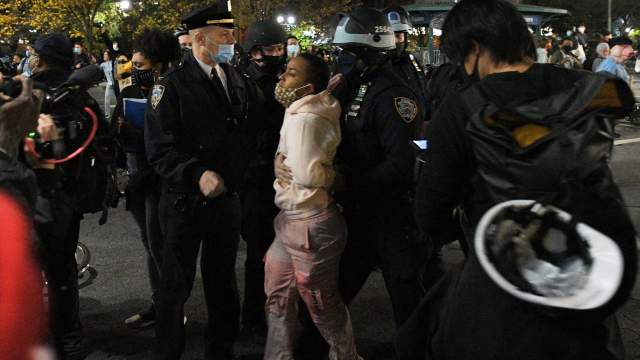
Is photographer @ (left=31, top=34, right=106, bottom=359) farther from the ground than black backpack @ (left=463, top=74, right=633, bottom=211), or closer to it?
closer to it

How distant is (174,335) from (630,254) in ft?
8.73

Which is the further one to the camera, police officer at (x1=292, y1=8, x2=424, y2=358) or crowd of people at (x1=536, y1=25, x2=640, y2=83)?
crowd of people at (x1=536, y1=25, x2=640, y2=83)

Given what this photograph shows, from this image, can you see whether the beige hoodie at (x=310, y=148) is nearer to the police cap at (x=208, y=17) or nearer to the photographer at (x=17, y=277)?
the police cap at (x=208, y=17)

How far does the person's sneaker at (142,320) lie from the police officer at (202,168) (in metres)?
0.90

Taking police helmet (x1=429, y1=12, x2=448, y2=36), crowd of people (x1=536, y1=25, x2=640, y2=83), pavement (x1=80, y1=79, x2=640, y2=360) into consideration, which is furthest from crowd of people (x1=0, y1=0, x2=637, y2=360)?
crowd of people (x1=536, y1=25, x2=640, y2=83)

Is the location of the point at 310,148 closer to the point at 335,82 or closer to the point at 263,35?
the point at 335,82

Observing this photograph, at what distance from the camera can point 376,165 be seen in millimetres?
3670

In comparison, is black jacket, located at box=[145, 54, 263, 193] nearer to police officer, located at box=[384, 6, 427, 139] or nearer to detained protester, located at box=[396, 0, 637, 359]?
police officer, located at box=[384, 6, 427, 139]

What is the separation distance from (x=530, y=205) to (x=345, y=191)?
5.96 feet

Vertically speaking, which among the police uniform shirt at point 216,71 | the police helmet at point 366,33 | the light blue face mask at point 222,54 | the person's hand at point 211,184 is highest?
the police helmet at point 366,33

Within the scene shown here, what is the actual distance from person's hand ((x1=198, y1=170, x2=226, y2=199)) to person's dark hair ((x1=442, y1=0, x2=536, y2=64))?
1604 mm

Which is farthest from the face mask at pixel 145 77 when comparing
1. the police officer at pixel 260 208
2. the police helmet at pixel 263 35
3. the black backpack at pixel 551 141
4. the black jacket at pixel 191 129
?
the black backpack at pixel 551 141

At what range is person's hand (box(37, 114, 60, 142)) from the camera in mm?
3618

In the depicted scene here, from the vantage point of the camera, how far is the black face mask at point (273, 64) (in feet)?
17.7
